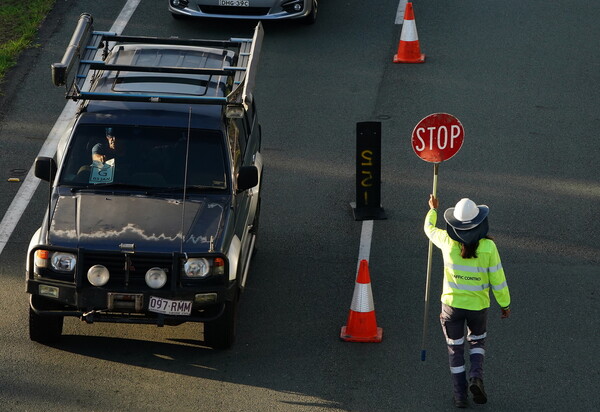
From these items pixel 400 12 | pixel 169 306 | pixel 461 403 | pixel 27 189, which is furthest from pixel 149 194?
pixel 400 12

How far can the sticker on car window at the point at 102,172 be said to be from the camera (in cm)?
1068

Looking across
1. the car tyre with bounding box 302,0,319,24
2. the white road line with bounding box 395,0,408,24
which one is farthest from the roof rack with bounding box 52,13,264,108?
the white road line with bounding box 395,0,408,24

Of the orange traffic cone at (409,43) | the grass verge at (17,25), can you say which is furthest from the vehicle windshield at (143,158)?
the orange traffic cone at (409,43)

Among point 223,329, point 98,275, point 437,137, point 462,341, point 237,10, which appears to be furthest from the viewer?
point 237,10

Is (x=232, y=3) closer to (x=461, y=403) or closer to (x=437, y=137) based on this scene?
(x=437, y=137)

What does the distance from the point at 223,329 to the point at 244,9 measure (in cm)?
926

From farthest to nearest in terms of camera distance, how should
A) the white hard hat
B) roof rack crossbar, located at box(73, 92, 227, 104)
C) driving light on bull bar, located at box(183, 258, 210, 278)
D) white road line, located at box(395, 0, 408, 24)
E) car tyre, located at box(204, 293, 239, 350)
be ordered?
white road line, located at box(395, 0, 408, 24) < roof rack crossbar, located at box(73, 92, 227, 104) < car tyre, located at box(204, 293, 239, 350) < driving light on bull bar, located at box(183, 258, 210, 278) < the white hard hat

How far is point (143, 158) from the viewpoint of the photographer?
10.8m

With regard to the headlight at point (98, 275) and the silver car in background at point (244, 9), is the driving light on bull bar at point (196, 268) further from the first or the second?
the silver car in background at point (244, 9)

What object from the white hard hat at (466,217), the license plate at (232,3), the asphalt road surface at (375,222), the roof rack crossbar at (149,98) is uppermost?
the roof rack crossbar at (149,98)

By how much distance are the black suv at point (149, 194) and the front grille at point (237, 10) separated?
20.7 ft

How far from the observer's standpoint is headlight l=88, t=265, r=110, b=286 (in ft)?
32.0

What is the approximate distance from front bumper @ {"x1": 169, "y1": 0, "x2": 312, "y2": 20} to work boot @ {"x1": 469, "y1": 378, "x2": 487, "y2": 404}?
10181 mm

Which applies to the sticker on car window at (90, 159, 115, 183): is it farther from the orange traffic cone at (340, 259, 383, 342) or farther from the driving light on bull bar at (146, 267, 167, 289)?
the orange traffic cone at (340, 259, 383, 342)
